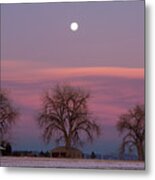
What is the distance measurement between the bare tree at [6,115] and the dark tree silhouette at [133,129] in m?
0.43

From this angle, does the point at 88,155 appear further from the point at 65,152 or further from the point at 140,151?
the point at 140,151

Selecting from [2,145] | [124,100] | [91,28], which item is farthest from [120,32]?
[2,145]

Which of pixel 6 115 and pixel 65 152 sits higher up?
pixel 6 115


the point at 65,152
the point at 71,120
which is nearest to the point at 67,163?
the point at 65,152

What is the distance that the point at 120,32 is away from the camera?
1.94 meters

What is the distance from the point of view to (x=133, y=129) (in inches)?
75.7

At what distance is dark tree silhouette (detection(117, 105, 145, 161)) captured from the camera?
6.28 feet

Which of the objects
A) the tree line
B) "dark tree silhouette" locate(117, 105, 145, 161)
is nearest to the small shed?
the tree line

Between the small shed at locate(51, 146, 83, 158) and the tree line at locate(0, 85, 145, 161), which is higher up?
the tree line at locate(0, 85, 145, 161)

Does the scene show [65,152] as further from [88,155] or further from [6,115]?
[6,115]

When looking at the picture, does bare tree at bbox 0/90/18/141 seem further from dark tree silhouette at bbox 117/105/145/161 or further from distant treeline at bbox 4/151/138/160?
dark tree silhouette at bbox 117/105/145/161

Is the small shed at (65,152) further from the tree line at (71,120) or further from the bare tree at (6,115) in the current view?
the bare tree at (6,115)

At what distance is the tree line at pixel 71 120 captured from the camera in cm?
192

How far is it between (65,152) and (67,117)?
0.46 ft
